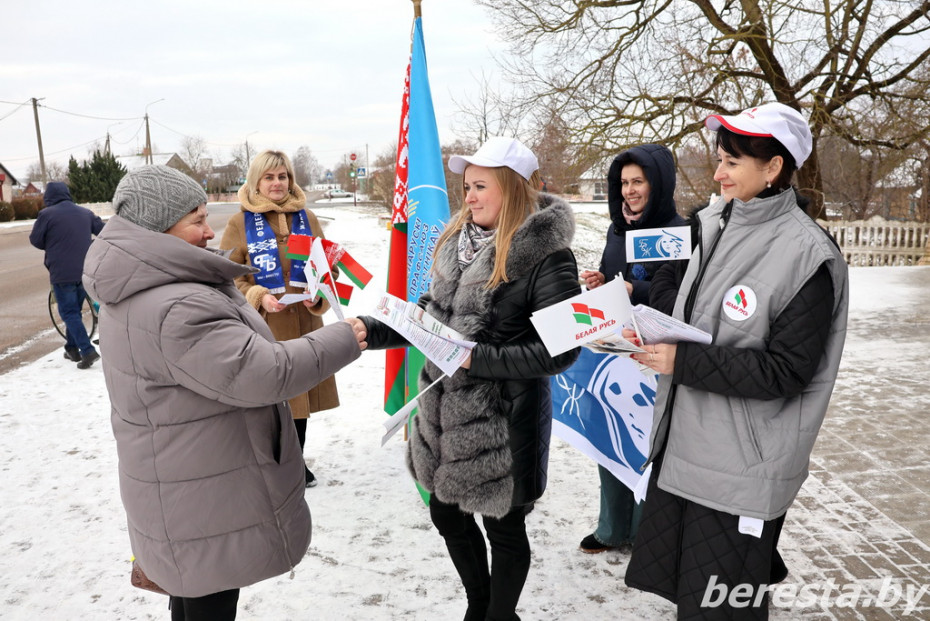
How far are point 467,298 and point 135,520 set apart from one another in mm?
1322

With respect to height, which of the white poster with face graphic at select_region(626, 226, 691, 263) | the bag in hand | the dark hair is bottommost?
the bag in hand

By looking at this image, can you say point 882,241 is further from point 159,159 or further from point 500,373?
point 159,159

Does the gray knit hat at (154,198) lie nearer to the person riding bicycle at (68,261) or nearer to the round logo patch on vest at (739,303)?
the round logo patch on vest at (739,303)

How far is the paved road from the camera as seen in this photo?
8.01 metres

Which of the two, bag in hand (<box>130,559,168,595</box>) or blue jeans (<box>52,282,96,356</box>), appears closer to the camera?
bag in hand (<box>130,559,168,595</box>)

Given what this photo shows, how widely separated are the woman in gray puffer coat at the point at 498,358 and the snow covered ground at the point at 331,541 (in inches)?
25.7

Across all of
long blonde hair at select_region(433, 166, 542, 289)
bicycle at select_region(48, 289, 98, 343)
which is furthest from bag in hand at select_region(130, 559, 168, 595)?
bicycle at select_region(48, 289, 98, 343)

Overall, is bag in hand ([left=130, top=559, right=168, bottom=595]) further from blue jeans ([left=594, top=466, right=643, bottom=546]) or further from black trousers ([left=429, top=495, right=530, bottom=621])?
blue jeans ([left=594, top=466, right=643, bottom=546])

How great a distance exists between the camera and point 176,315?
1.75m

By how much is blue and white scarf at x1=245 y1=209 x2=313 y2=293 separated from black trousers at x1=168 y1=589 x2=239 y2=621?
2.05m

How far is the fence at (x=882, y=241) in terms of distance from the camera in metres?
17.4

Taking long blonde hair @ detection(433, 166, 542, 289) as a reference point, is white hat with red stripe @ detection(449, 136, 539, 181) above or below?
above

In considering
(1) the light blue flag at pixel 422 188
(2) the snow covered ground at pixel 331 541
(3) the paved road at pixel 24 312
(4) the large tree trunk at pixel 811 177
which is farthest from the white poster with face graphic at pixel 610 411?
(4) the large tree trunk at pixel 811 177

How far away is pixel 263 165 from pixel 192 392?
231 cm
